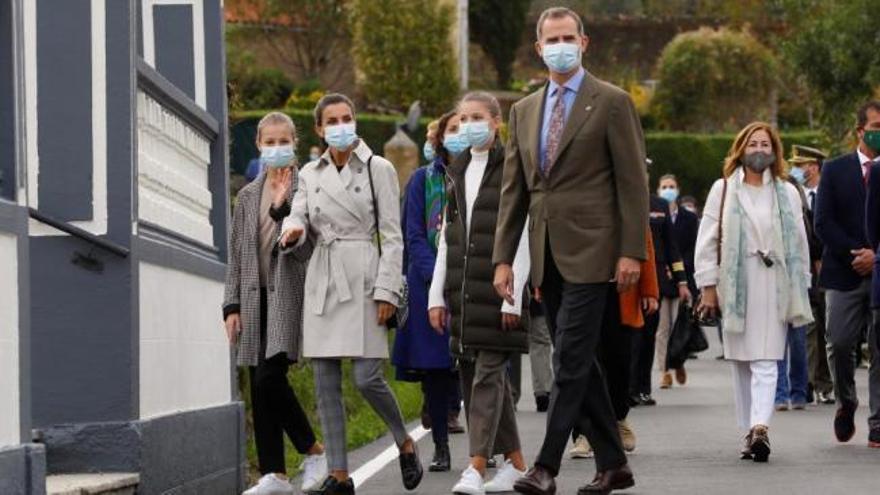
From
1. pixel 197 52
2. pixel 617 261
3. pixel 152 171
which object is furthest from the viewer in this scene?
pixel 197 52

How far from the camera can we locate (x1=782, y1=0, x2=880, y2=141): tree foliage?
4000 cm

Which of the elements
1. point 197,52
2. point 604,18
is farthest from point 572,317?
point 604,18

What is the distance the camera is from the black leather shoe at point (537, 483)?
36.8 feet

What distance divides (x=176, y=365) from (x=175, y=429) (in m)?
0.51

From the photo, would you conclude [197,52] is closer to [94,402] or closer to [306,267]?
[306,267]

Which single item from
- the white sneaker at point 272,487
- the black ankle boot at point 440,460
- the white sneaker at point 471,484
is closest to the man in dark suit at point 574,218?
the white sneaker at point 471,484

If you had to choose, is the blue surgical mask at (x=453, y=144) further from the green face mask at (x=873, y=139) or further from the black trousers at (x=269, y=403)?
the green face mask at (x=873, y=139)

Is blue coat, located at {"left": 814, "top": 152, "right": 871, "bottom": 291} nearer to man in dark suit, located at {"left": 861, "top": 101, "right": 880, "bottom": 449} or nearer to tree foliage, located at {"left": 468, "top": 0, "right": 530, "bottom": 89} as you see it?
man in dark suit, located at {"left": 861, "top": 101, "right": 880, "bottom": 449}

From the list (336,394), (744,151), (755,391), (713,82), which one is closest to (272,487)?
(336,394)

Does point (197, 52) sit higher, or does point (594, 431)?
point (197, 52)

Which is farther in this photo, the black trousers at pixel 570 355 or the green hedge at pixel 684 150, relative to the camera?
the green hedge at pixel 684 150

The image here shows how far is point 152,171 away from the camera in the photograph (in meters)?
12.4

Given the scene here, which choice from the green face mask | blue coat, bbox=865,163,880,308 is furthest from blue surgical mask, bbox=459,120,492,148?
the green face mask

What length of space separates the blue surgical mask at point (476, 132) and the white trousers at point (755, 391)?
93.2 inches
